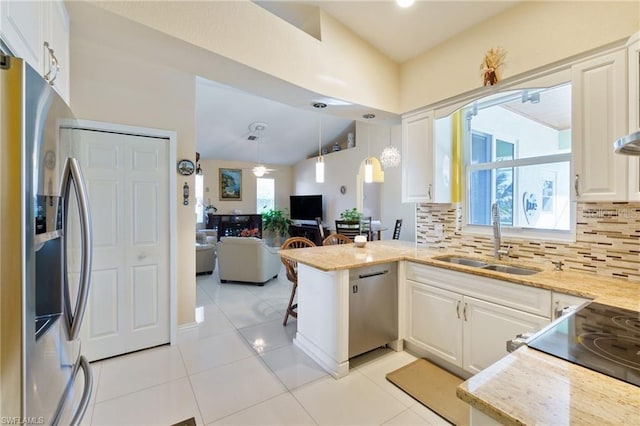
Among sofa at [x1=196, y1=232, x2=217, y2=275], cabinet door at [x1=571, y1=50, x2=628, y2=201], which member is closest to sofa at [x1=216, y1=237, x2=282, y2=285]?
sofa at [x1=196, y1=232, x2=217, y2=275]

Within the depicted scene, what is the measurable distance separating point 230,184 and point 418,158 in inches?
267

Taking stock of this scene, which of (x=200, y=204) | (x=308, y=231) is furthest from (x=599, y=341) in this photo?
(x=200, y=204)

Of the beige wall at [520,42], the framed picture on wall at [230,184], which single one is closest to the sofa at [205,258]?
the framed picture on wall at [230,184]

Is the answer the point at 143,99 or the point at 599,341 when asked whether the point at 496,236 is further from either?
the point at 143,99

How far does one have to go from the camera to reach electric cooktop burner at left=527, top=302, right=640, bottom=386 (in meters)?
0.83

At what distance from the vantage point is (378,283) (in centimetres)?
251

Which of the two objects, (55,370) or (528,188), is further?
(528,188)

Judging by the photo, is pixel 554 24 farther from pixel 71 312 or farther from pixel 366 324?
pixel 71 312

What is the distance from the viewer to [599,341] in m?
0.98

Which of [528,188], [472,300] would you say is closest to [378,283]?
[472,300]

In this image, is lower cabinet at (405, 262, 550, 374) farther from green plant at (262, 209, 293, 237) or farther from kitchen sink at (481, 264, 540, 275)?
green plant at (262, 209, 293, 237)

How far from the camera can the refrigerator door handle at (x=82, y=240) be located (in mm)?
1039

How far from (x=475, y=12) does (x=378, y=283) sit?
2.43 metres

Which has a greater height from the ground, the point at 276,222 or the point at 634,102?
the point at 634,102
